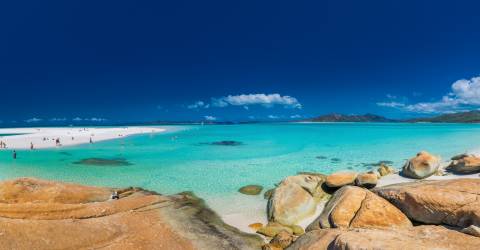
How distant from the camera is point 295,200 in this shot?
12367mm

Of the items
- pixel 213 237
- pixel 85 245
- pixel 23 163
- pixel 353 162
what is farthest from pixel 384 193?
pixel 23 163

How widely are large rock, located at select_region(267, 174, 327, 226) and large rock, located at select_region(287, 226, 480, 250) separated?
4.45 m

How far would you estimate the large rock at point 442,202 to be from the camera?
7758 millimetres

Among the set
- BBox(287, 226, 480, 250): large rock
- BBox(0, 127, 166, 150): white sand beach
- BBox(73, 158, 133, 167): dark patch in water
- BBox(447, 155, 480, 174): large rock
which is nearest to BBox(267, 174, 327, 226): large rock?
BBox(287, 226, 480, 250): large rock

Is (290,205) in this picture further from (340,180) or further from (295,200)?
(340,180)

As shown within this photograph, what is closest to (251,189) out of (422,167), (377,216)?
(377,216)

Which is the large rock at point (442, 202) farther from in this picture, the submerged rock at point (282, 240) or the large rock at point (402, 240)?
the submerged rock at point (282, 240)

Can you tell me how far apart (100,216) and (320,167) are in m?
18.3

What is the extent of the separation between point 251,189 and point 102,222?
870cm

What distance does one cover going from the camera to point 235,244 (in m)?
9.41

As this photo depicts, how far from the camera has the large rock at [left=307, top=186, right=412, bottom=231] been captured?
878 centimetres

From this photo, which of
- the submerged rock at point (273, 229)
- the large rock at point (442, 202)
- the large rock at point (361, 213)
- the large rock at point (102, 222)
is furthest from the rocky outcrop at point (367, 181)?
the large rock at point (102, 222)

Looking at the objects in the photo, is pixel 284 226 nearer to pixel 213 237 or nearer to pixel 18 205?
pixel 213 237

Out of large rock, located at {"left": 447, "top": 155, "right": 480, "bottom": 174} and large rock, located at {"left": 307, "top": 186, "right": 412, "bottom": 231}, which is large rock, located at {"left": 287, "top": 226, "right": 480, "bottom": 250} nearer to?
large rock, located at {"left": 307, "top": 186, "right": 412, "bottom": 231}
